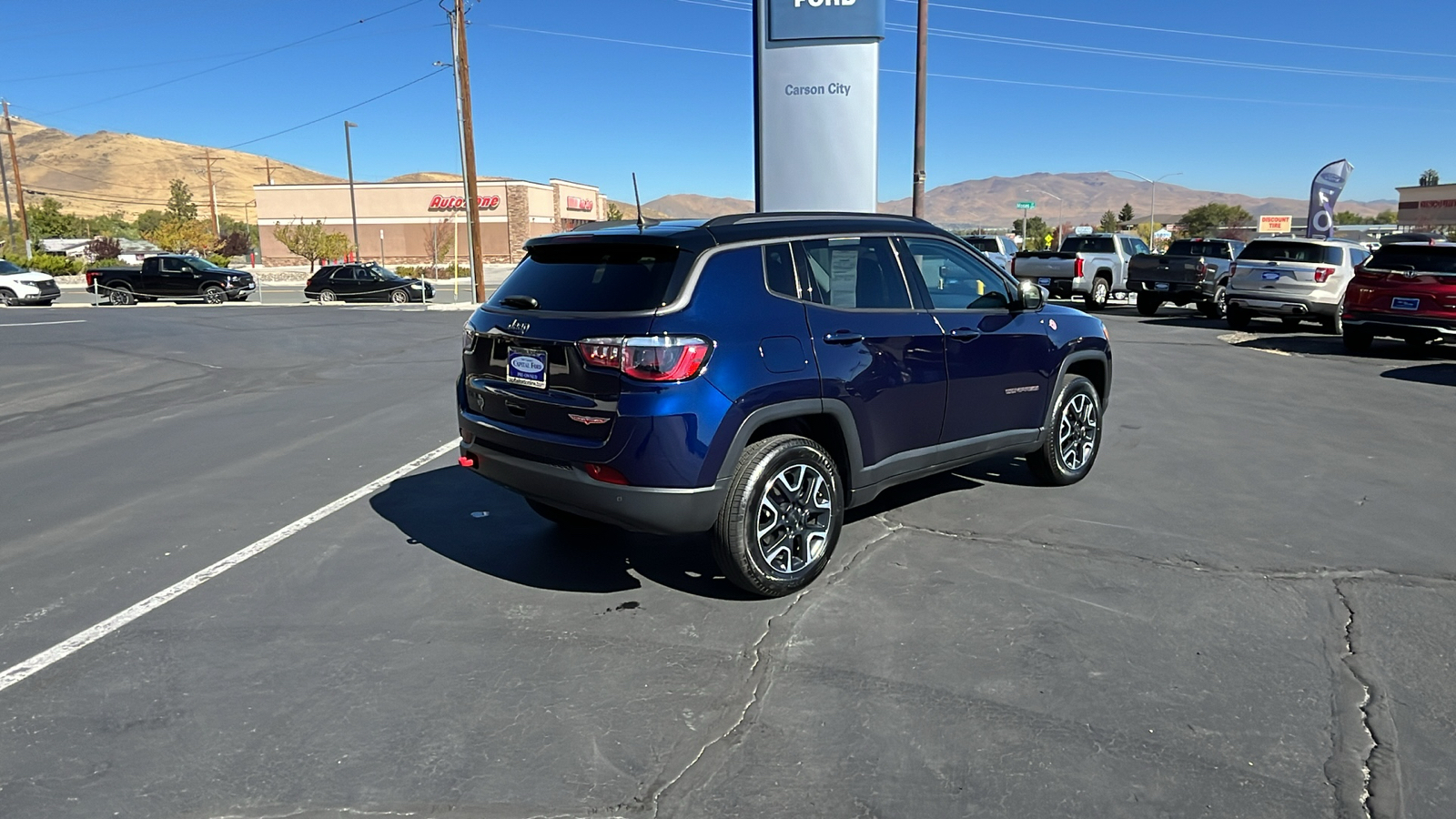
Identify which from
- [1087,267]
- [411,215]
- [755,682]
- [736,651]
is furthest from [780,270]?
[411,215]

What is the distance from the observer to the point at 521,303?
4887mm

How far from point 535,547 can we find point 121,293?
33.9m

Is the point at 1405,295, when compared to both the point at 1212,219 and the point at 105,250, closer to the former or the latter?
the point at 105,250

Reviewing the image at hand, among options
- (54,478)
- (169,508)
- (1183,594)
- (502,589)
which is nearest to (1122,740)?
(1183,594)

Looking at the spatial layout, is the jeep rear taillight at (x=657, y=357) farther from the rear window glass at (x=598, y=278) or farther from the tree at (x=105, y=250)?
the tree at (x=105, y=250)

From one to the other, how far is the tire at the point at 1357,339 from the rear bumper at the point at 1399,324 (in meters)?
0.11

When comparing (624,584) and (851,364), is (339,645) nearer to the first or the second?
(624,584)

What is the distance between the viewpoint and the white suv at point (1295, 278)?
695 inches

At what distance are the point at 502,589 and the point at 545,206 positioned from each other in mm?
76277

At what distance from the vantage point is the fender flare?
444 centimetres

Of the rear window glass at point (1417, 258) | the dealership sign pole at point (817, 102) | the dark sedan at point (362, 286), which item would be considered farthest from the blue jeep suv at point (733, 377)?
the dark sedan at point (362, 286)

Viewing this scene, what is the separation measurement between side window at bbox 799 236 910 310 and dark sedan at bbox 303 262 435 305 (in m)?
29.9

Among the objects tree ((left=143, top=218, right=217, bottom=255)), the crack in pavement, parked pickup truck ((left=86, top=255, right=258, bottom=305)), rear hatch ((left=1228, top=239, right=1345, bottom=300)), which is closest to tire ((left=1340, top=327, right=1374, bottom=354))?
rear hatch ((left=1228, top=239, right=1345, bottom=300))

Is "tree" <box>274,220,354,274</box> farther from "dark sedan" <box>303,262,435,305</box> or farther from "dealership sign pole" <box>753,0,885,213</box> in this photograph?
"dealership sign pole" <box>753,0,885,213</box>
